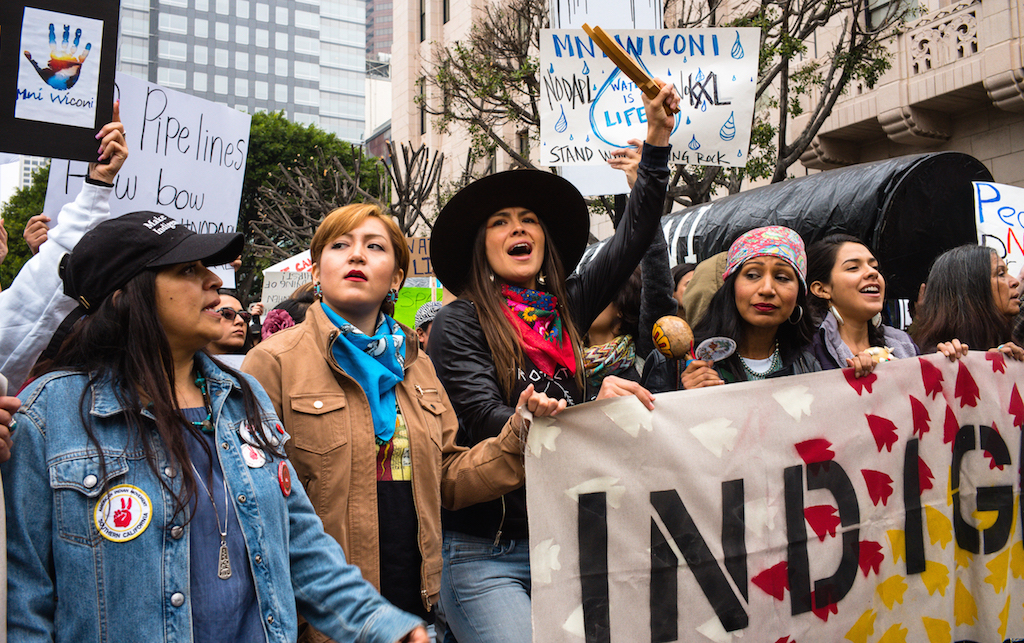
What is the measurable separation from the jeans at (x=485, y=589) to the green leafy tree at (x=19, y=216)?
3124 cm

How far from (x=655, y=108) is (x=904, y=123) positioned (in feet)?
37.7

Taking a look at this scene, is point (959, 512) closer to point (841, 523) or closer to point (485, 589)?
point (841, 523)

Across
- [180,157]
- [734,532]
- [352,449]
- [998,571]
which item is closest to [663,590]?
[734,532]

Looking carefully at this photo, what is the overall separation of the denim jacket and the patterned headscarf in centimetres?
190

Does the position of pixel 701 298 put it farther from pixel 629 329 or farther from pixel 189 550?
pixel 189 550

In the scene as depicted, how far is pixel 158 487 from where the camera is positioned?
1.59m

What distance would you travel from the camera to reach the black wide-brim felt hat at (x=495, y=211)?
2.67m

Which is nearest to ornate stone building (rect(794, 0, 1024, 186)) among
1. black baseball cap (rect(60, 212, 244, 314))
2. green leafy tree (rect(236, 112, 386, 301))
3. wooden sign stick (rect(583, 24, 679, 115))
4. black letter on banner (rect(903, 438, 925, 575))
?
black letter on banner (rect(903, 438, 925, 575))

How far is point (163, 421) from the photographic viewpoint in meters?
1.65

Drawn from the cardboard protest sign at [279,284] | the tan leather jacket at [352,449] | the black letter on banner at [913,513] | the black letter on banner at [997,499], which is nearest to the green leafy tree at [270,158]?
the cardboard protest sign at [279,284]

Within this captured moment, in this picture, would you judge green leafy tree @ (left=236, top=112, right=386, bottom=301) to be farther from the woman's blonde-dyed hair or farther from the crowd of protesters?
the woman's blonde-dyed hair

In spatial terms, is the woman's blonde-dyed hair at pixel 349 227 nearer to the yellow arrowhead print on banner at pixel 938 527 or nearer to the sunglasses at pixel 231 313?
the sunglasses at pixel 231 313

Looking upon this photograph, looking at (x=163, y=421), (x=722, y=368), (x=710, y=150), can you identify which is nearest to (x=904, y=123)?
(x=710, y=150)

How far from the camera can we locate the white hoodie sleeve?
207 centimetres
